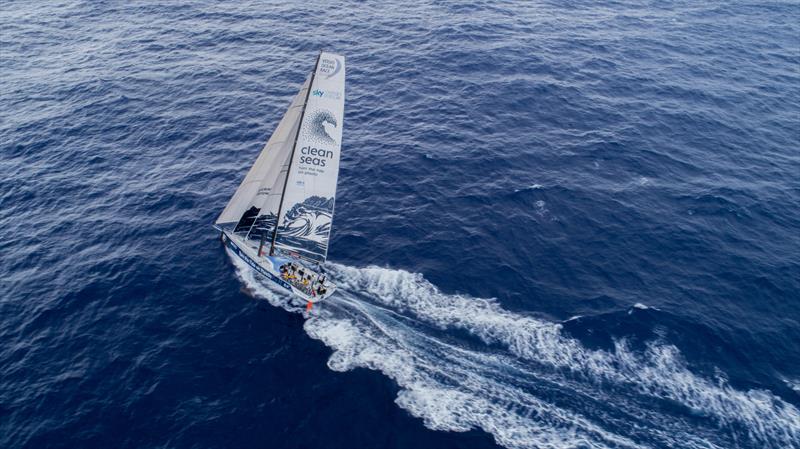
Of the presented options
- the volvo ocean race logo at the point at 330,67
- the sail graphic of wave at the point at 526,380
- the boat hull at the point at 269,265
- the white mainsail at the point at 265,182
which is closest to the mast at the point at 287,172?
the volvo ocean race logo at the point at 330,67

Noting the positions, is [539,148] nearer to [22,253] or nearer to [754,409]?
[754,409]

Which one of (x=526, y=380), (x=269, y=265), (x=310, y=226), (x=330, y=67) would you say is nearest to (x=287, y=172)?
(x=310, y=226)

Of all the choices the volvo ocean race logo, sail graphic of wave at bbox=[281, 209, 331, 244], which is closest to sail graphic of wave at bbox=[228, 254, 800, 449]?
sail graphic of wave at bbox=[281, 209, 331, 244]

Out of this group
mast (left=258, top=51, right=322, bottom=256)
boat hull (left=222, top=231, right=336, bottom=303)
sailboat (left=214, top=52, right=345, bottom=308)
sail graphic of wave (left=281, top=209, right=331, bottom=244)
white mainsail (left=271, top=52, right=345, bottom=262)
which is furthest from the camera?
sail graphic of wave (left=281, top=209, right=331, bottom=244)

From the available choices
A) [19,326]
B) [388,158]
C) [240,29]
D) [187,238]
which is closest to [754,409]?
[388,158]

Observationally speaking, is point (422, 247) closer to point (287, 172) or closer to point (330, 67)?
point (287, 172)

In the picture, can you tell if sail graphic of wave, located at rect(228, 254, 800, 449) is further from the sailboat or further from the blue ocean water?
the sailboat
